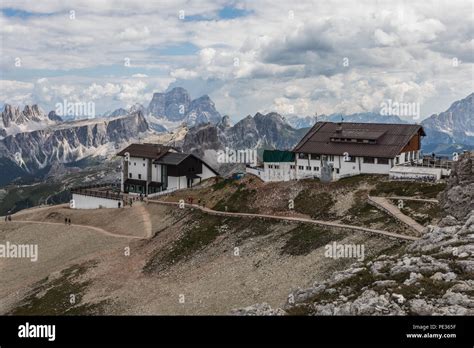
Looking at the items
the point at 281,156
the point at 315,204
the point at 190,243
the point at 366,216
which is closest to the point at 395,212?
the point at 366,216

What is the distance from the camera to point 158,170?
112 meters

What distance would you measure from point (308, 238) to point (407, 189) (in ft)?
61.5

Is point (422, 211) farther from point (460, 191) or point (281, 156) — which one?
point (281, 156)

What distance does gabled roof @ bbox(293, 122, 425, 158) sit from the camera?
83.2 metres

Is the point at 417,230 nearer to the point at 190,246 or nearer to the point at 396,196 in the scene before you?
the point at 396,196

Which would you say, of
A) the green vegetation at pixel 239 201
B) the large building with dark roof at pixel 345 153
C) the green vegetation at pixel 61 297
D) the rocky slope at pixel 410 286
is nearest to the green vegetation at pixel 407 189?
the large building with dark roof at pixel 345 153

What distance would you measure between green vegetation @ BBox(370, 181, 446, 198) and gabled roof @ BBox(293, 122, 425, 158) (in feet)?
36.3

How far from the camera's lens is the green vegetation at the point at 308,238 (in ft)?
178

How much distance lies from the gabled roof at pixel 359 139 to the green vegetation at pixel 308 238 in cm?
2749

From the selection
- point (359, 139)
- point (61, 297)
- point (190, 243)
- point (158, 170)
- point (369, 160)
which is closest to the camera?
point (61, 297)

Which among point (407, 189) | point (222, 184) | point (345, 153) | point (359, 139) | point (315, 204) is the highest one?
point (359, 139)

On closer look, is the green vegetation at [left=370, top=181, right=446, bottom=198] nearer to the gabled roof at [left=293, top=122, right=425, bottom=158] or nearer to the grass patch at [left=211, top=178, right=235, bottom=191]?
the gabled roof at [left=293, top=122, right=425, bottom=158]

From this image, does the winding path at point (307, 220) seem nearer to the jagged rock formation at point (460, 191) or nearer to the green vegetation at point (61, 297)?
the jagged rock formation at point (460, 191)
